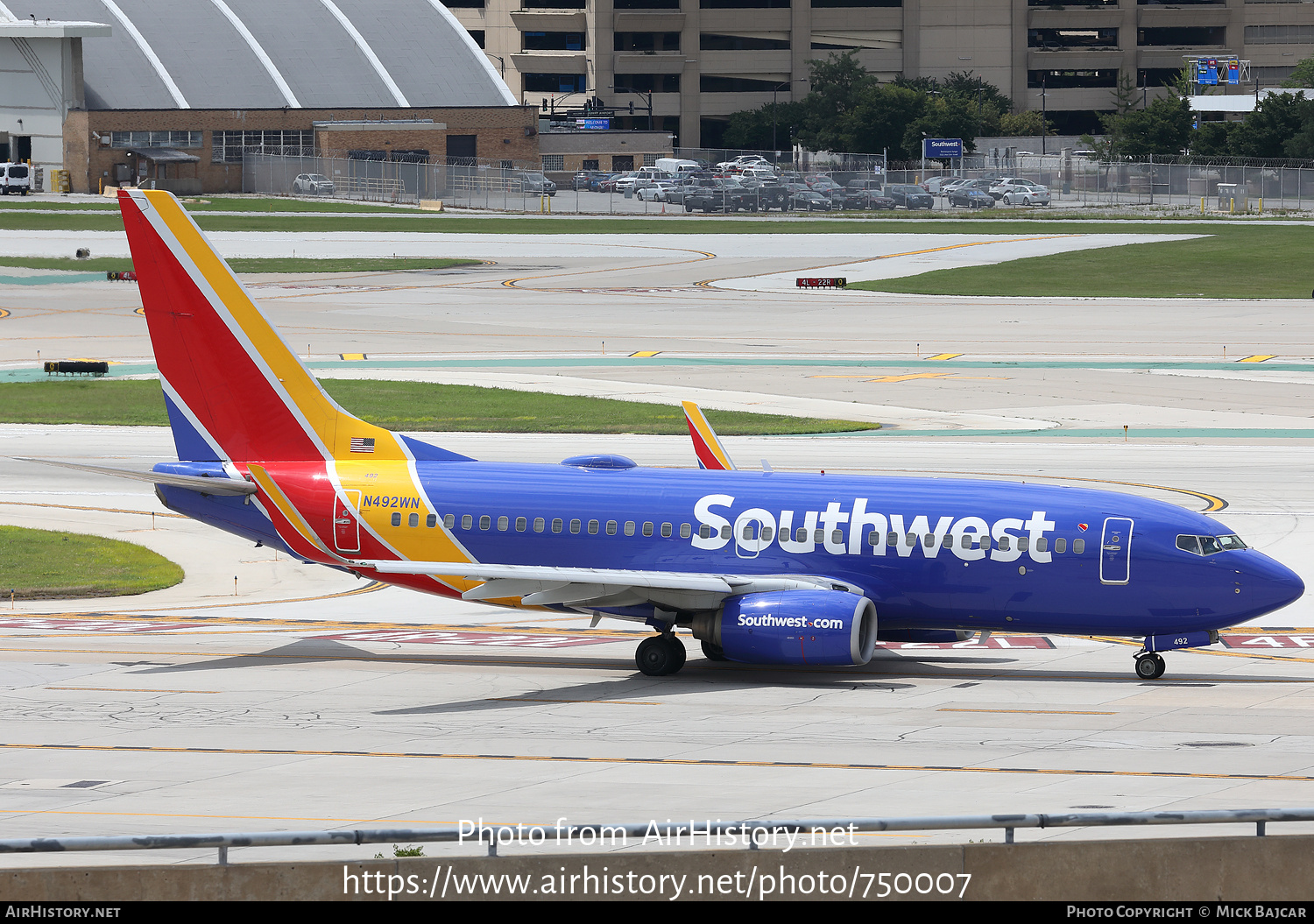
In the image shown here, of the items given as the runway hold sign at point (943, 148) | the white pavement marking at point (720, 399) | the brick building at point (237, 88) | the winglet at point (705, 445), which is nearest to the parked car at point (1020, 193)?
the runway hold sign at point (943, 148)

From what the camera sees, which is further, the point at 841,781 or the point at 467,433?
the point at 467,433

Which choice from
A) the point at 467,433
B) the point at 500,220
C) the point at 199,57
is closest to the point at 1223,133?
the point at 500,220

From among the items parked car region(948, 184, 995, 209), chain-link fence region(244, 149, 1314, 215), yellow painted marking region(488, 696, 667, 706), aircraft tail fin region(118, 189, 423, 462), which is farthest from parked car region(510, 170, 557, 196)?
yellow painted marking region(488, 696, 667, 706)

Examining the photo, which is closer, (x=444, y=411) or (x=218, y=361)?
(x=218, y=361)

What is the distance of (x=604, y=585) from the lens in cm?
3086

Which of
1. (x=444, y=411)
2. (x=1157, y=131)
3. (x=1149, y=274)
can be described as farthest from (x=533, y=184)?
(x=444, y=411)

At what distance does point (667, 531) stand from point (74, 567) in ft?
59.5

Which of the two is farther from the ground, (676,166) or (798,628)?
(676,166)

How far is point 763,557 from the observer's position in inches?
1267

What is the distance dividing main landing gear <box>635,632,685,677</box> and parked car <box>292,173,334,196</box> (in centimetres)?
15470

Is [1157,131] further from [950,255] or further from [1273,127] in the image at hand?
[950,255]

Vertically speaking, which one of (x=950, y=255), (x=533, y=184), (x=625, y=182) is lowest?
(x=950, y=255)
